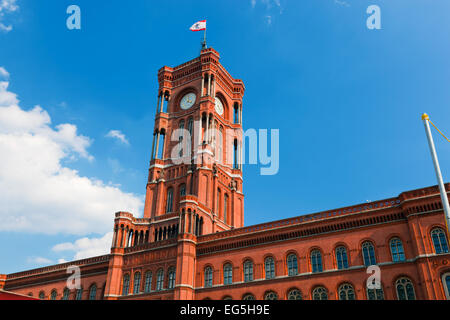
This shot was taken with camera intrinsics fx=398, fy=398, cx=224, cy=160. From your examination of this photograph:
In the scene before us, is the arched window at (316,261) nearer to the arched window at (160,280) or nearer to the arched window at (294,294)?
the arched window at (294,294)

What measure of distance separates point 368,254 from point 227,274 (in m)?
15.0

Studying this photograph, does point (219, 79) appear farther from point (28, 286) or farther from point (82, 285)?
point (28, 286)

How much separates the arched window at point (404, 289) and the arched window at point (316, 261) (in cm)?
692

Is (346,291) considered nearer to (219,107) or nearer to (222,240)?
(222,240)

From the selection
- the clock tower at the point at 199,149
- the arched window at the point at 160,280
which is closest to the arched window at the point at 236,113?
the clock tower at the point at 199,149

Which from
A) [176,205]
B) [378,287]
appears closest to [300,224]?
[378,287]

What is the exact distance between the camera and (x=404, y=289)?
33.2 m

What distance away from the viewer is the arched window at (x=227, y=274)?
1673 inches

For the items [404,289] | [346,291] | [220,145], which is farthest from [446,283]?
[220,145]

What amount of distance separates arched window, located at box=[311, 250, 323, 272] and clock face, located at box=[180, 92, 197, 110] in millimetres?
37298

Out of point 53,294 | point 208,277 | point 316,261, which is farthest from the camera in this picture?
point 53,294

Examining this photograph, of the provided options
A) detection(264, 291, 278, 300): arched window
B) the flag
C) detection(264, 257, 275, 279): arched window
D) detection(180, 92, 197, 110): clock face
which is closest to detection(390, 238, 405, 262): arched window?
detection(264, 257, 275, 279): arched window

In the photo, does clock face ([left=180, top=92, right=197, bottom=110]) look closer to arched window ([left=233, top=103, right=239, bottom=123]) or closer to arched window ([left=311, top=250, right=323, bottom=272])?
arched window ([left=233, top=103, right=239, bottom=123])
